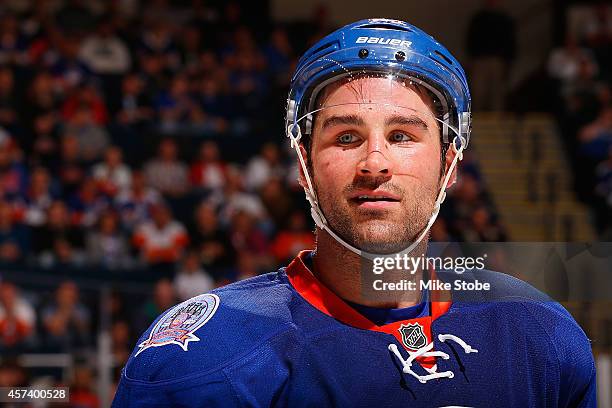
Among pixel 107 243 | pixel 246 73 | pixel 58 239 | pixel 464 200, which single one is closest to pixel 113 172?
pixel 107 243

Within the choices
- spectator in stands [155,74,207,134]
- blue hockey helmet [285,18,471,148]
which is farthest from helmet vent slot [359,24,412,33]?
spectator in stands [155,74,207,134]

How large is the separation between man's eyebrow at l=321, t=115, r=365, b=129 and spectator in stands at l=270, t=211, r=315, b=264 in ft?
22.7

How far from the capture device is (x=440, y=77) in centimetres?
205

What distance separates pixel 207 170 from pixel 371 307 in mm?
8278

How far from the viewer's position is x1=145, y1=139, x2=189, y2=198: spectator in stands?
9938 mm

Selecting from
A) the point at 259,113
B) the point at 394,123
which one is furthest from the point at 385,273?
the point at 259,113

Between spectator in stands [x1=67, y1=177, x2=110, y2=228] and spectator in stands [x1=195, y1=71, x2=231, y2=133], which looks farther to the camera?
spectator in stands [x1=195, y1=71, x2=231, y2=133]

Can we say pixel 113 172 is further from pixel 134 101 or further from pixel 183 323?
pixel 183 323

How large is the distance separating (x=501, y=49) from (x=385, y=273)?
1155 centimetres

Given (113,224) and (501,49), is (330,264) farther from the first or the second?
(501,49)

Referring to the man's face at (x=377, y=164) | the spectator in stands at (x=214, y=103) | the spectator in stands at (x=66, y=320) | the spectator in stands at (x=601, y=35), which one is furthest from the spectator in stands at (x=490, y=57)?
the man's face at (x=377, y=164)

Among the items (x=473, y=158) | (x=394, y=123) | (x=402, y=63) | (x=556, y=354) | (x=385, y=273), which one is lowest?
(x=556, y=354)

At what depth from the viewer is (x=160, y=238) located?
908 cm

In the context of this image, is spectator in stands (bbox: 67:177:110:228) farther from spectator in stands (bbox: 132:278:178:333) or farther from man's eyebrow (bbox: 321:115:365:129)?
man's eyebrow (bbox: 321:115:365:129)
